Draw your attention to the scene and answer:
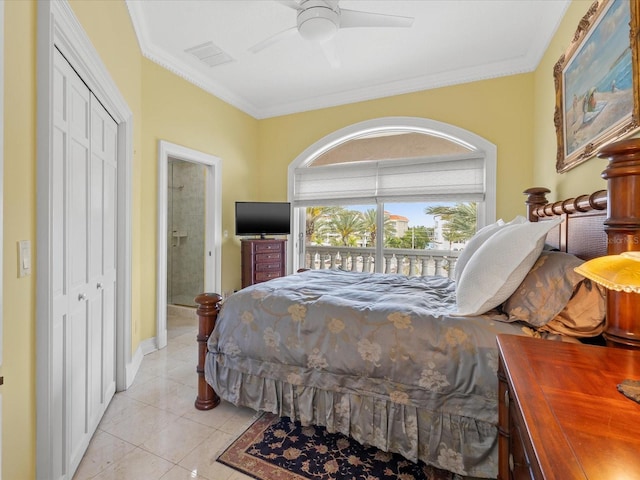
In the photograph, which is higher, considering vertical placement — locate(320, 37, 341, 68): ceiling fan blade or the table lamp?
locate(320, 37, 341, 68): ceiling fan blade

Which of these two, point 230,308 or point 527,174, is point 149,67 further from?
point 527,174

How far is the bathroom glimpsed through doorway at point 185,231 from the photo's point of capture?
458 cm

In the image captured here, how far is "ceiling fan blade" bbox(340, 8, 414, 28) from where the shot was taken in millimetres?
2166

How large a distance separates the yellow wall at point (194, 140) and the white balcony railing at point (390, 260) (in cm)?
119

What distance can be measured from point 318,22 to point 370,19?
0.38 metres

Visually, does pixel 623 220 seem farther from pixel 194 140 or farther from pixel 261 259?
pixel 194 140

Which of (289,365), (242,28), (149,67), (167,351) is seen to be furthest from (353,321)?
(149,67)

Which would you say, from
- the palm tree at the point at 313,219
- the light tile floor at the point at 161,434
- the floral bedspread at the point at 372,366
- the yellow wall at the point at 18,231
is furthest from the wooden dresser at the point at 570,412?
the palm tree at the point at 313,219

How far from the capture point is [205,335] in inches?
80.7

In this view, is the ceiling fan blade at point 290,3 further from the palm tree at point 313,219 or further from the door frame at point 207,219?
the palm tree at point 313,219

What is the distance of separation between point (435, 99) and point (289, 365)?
3.37 meters

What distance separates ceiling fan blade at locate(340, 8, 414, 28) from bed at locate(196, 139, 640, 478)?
1.60 meters

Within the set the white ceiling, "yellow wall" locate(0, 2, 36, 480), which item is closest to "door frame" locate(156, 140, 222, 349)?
the white ceiling

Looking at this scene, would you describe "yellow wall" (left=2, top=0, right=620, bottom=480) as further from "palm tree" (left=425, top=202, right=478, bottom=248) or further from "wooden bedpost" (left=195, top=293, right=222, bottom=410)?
"wooden bedpost" (left=195, top=293, right=222, bottom=410)
